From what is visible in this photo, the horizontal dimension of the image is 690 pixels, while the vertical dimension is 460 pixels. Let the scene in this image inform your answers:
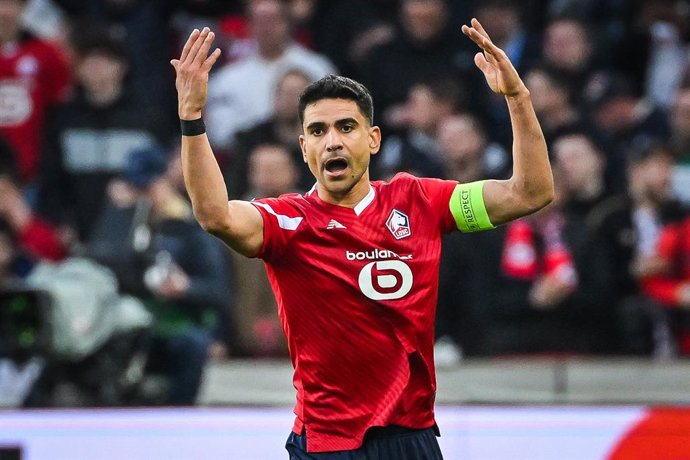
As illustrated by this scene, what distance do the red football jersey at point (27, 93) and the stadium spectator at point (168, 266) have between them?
56.9 inches

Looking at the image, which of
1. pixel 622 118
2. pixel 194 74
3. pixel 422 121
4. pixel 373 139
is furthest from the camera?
pixel 622 118

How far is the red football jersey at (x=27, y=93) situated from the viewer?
10578mm

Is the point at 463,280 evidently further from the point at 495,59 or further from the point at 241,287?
the point at 495,59

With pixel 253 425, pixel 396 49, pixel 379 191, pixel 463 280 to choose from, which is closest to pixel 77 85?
pixel 396 49

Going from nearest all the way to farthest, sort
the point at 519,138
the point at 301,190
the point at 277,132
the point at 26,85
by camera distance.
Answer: the point at 519,138, the point at 301,190, the point at 277,132, the point at 26,85

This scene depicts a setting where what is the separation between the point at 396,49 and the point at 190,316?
3.14m

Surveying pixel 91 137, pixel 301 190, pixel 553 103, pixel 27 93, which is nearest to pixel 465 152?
pixel 553 103

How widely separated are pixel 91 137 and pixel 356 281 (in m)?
6.02

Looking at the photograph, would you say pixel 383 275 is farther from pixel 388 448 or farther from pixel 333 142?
pixel 388 448

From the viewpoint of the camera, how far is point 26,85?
1067 centimetres


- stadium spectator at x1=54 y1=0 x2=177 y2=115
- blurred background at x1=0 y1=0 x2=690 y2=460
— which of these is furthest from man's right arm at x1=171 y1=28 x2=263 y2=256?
stadium spectator at x1=54 y1=0 x2=177 y2=115

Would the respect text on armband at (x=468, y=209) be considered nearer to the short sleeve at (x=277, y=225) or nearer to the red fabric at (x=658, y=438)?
the short sleeve at (x=277, y=225)

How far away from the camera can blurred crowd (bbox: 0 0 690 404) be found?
8.66 m

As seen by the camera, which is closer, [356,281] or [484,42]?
[484,42]
